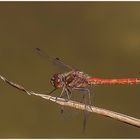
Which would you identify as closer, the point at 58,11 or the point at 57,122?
the point at 57,122

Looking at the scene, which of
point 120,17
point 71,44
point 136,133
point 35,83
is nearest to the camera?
point 136,133

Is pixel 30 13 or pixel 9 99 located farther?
pixel 30 13

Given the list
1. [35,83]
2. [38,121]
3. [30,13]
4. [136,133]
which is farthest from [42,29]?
[136,133]

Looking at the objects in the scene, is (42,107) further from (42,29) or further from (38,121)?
(42,29)

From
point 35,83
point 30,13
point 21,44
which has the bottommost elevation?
point 35,83

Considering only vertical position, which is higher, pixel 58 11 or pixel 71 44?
pixel 58 11

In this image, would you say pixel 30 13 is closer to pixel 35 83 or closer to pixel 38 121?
pixel 35 83

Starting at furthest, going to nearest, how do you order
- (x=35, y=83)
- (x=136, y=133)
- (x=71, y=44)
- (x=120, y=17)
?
(x=120, y=17), (x=71, y=44), (x=35, y=83), (x=136, y=133)

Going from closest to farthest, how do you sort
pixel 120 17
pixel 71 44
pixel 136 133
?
pixel 136 133
pixel 71 44
pixel 120 17

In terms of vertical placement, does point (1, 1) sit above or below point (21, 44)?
above
